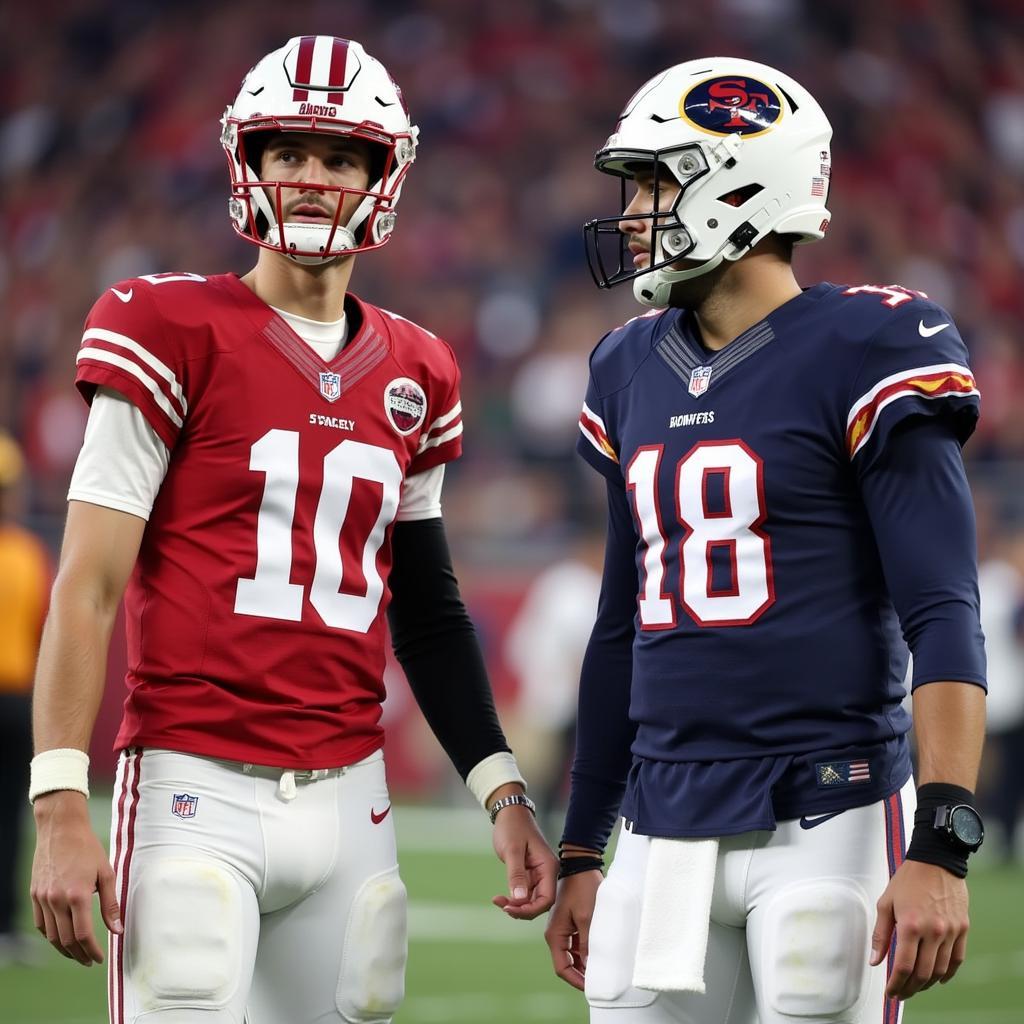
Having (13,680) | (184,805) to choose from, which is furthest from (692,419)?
(13,680)

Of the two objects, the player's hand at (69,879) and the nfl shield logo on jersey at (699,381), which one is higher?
the nfl shield logo on jersey at (699,381)

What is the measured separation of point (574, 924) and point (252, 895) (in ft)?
1.89

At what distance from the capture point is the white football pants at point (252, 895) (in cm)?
257

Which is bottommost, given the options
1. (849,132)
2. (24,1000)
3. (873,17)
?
(24,1000)

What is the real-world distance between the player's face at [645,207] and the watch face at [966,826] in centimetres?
98

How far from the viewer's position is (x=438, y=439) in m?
3.10

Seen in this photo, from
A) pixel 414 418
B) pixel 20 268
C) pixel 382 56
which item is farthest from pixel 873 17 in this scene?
pixel 414 418

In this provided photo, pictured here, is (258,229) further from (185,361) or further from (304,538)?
(304,538)

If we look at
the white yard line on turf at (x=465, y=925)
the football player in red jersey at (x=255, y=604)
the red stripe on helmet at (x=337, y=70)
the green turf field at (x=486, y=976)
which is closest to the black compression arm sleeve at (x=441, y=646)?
the football player in red jersey at (x=255, y=604)

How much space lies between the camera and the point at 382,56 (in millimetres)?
15180

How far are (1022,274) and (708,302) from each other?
11.0 meters

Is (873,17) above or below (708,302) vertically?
above

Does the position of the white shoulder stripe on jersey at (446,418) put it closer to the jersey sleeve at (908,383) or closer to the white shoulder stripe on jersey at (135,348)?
the white shoulder stripe on jersey at (135,348)

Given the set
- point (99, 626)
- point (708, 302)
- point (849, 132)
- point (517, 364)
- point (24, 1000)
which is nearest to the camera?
point (99, 626)
